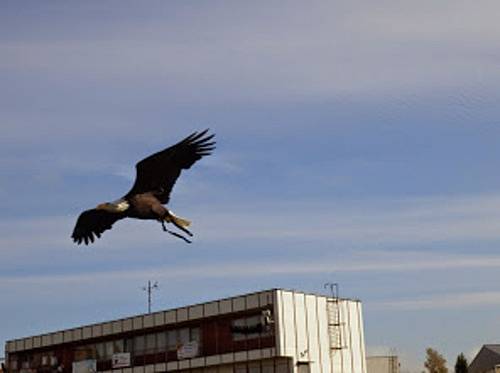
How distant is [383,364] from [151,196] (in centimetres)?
5235

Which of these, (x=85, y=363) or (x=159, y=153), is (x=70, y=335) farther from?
(x=159, y=153)

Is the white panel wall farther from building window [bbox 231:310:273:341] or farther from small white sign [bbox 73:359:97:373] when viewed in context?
small white sign [bbox 73:359:97:373]

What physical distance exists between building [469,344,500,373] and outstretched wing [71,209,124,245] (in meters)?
85.4

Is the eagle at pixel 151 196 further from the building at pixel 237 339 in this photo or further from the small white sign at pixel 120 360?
the small white sign at pixel 120 360

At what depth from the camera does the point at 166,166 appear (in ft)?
57.4

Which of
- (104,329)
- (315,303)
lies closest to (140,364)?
(104,329)

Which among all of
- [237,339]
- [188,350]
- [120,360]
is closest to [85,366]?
[120,360]

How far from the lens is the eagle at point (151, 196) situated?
15.2 meters

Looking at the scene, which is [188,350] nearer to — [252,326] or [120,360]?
[252,326]

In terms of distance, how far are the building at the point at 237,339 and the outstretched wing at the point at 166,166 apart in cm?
3569

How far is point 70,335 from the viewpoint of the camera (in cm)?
6462

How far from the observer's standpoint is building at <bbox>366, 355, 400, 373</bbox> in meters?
65.6

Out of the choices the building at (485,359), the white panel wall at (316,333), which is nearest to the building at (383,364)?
the white panel wall at (316,333)

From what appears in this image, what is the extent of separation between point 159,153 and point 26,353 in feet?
178
